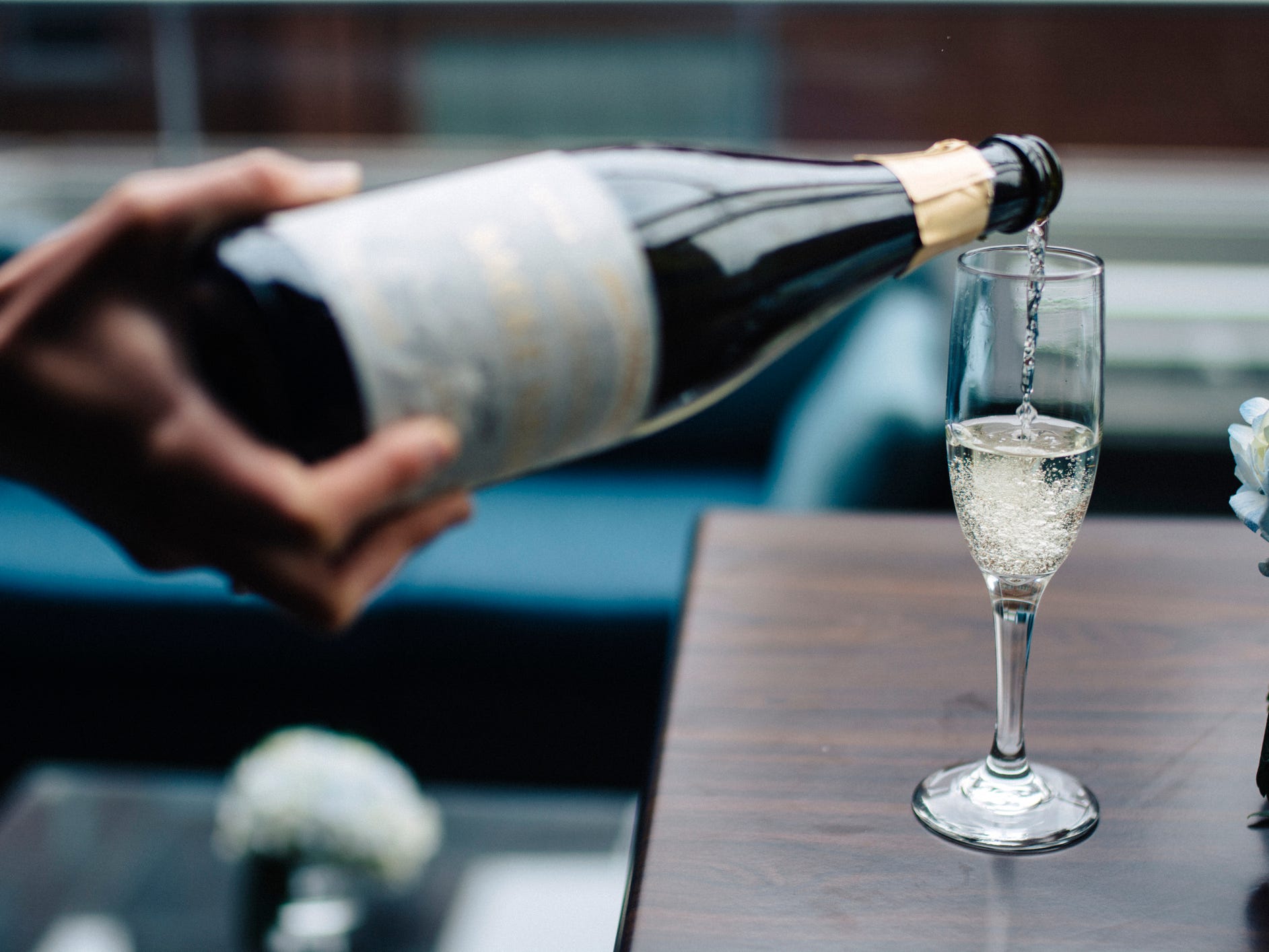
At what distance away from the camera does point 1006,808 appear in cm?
55

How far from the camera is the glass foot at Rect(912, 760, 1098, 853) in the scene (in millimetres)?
529

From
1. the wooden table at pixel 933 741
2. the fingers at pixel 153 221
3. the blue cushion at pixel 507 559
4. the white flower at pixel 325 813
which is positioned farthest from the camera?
the blue cushion at pixel 507 559

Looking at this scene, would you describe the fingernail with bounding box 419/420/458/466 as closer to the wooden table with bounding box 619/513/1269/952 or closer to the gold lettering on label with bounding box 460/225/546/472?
the gold lettering on label with bounding box 460/225/546/472

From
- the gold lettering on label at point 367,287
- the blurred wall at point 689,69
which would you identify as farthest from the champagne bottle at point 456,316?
A: the blurred wall at point 689,69

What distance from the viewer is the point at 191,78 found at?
248cm

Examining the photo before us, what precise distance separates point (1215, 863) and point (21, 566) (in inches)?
66.8

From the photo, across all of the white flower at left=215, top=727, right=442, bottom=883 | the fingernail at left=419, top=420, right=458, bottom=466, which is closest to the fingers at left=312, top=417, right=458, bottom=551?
the fingernail at left=419, top=420, right=458, bottom=466

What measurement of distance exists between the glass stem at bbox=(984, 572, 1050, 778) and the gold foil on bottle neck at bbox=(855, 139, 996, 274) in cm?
16

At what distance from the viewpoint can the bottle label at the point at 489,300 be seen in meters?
0.42

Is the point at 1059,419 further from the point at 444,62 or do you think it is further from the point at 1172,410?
the point at 444,62

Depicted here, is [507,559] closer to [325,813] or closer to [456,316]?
[325,813]

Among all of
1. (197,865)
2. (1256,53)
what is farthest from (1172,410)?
(197,865)

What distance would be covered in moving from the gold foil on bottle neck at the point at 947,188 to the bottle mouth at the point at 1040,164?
2 cm

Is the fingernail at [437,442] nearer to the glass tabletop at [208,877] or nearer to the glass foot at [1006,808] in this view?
the glass foot at [1006,808]
